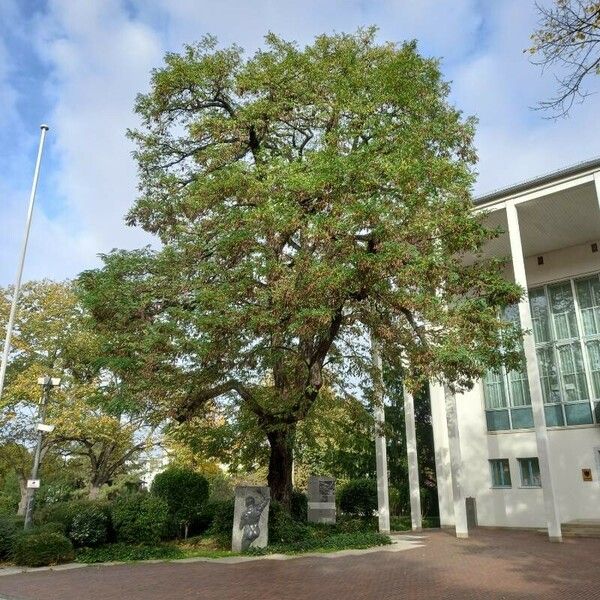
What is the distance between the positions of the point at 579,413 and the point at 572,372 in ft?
5.95

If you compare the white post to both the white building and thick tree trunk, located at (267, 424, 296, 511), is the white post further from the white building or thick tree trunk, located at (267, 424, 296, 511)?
thick tree trunk, located at (267, 424, 296, 511)

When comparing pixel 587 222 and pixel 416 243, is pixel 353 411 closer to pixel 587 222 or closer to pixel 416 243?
pixel 416 243

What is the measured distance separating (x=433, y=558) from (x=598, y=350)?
45.6 ft

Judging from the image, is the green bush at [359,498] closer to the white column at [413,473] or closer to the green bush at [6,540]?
the white column at [413,473]

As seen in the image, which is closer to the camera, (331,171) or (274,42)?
(331,171)

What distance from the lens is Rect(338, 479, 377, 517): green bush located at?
82.7 feet

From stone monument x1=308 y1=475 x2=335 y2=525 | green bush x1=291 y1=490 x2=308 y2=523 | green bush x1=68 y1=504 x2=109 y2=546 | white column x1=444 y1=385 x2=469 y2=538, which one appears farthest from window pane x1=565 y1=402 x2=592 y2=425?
green bush x1=68 y1=504 x2=109 y2=546

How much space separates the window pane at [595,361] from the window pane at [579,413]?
66cm

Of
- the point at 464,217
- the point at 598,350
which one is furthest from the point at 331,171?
the point at 598,350

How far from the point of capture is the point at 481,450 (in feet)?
78.5

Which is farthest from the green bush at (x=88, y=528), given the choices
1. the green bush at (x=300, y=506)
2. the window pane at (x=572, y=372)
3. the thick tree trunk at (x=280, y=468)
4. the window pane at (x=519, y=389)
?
the window pane at (x=572, y=372)

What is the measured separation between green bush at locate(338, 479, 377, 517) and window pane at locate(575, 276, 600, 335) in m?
11.9

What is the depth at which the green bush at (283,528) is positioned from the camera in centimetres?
1562

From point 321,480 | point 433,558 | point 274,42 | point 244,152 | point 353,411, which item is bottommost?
point 433,558
